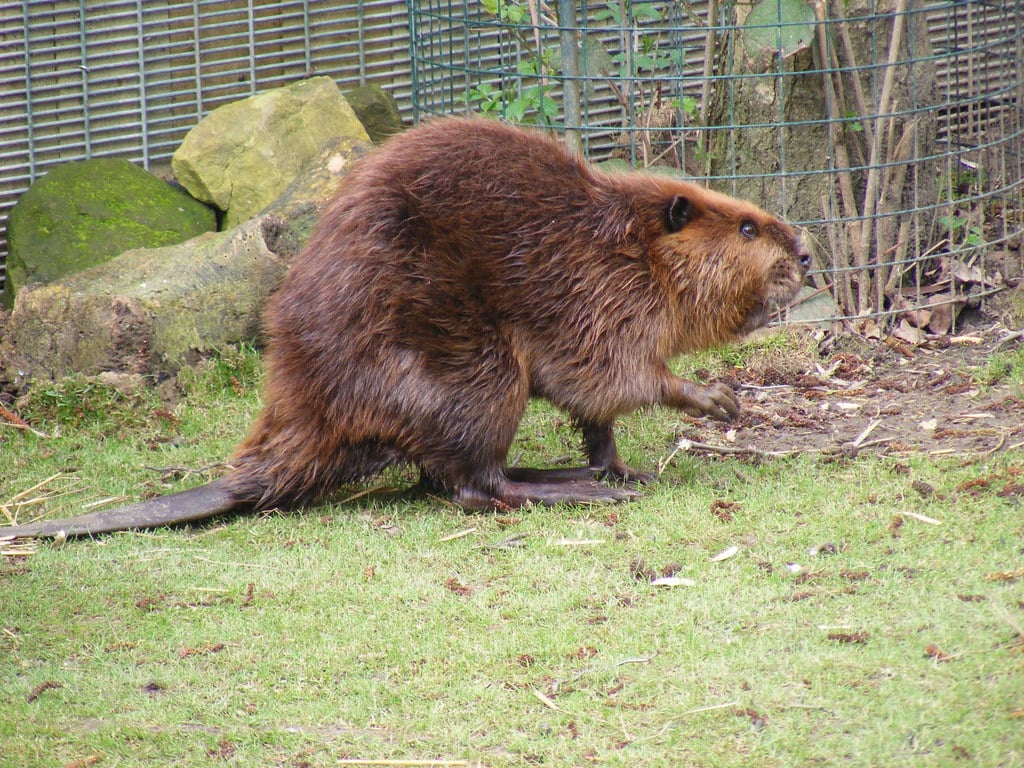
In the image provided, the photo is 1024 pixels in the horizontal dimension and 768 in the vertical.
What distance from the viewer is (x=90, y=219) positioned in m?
5.91

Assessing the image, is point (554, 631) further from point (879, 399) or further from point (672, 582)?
point (879, 399)

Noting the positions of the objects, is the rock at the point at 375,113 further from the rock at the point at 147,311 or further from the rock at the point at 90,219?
the rock at the point at 147,311

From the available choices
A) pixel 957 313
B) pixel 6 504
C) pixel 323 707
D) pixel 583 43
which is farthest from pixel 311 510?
pixel 957 313

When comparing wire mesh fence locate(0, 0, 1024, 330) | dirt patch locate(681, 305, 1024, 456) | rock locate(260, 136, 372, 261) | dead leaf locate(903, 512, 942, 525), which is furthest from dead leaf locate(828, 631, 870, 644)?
rock locate(260, 136, 372, 261)

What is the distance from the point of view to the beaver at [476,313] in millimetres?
3604

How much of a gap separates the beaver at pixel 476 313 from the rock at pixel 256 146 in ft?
7.83

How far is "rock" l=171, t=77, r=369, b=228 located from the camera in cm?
611

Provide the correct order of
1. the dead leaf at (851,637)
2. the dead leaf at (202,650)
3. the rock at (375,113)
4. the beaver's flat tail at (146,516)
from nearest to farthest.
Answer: the dead leaf at (851,637) < the dead leaf at (202,650) < the beaver's flat tail at (146,516) < the rock at (375,113)

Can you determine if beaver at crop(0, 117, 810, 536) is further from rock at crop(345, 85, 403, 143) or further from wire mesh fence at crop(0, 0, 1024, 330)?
rock at crop(345, 85, 403, 143)

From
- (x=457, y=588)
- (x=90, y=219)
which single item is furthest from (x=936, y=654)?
(x=90, y=219)

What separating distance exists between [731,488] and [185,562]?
1640 mm

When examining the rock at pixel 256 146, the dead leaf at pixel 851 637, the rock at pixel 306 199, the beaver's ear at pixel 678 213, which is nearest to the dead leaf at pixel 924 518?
the dead leaf at pixel 851 637

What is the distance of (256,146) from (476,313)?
9.66 feet

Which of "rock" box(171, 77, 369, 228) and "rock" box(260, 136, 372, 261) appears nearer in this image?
"rock" box(260, 136, 372, 261)
